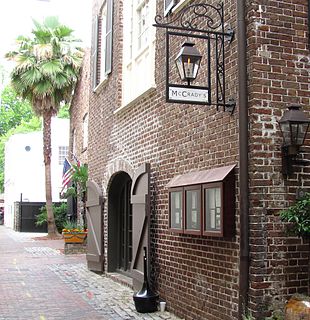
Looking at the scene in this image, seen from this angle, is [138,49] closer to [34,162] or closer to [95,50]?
[95,50]

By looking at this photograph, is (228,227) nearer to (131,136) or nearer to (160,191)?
(160,191)

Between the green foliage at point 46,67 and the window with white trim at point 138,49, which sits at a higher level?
the green foliage at point 46,67

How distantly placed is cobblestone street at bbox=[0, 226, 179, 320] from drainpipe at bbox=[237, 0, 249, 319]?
6.93ft

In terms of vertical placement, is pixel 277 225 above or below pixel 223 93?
below

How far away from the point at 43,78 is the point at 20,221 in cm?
1212

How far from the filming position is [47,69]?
23.0 m

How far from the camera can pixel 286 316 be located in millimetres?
5039

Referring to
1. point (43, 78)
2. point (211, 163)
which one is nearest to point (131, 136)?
point (211, 163)

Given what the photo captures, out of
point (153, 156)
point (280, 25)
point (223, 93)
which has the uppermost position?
point (280, 25)

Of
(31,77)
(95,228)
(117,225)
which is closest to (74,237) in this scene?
(95,228)

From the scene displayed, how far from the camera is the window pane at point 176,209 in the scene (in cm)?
741

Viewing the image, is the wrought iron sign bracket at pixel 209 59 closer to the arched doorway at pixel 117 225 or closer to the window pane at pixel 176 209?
the window pane at pixel 176 209

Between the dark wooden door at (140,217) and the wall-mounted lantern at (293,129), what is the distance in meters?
3.41

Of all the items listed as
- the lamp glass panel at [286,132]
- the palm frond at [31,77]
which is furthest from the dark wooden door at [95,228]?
the palm frond at [31,77]
